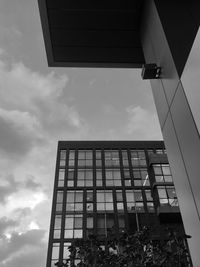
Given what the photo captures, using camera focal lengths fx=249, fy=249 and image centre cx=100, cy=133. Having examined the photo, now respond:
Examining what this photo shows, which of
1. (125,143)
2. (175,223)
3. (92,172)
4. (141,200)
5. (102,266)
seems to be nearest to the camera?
(102,266)

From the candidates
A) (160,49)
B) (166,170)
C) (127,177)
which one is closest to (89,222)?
(127,177)

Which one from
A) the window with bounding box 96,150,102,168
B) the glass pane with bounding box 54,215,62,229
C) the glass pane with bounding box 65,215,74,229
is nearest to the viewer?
the glass pane with bounding box 54,215,62,229

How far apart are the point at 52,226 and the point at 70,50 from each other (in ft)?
93.4

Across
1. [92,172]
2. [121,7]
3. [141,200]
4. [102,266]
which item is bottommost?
[102,266]

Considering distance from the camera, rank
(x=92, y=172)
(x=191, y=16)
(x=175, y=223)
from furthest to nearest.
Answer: (x=92, y=172)
(x=175, y=223)
(x=191, y=16)

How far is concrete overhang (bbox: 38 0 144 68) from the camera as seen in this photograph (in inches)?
198

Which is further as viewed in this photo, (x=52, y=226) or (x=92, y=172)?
(x=92, y=172)

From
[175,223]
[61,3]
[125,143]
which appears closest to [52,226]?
[175,223]

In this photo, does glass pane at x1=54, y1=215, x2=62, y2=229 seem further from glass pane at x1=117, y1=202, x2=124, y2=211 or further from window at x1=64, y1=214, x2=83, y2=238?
glass pane at x1=117, y1=202, x2=124, y2=211

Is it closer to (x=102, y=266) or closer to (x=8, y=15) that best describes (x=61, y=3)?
(x=8, y=15)

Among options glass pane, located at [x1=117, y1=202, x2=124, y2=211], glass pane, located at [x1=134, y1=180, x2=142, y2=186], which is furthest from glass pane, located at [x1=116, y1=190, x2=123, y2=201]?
glass pane, located at [x1=134, y1=180, x2=142, y2=186]

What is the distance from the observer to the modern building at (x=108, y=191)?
99.9 ft

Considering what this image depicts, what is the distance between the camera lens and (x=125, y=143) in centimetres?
4138

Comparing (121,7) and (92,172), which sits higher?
(92,172)
